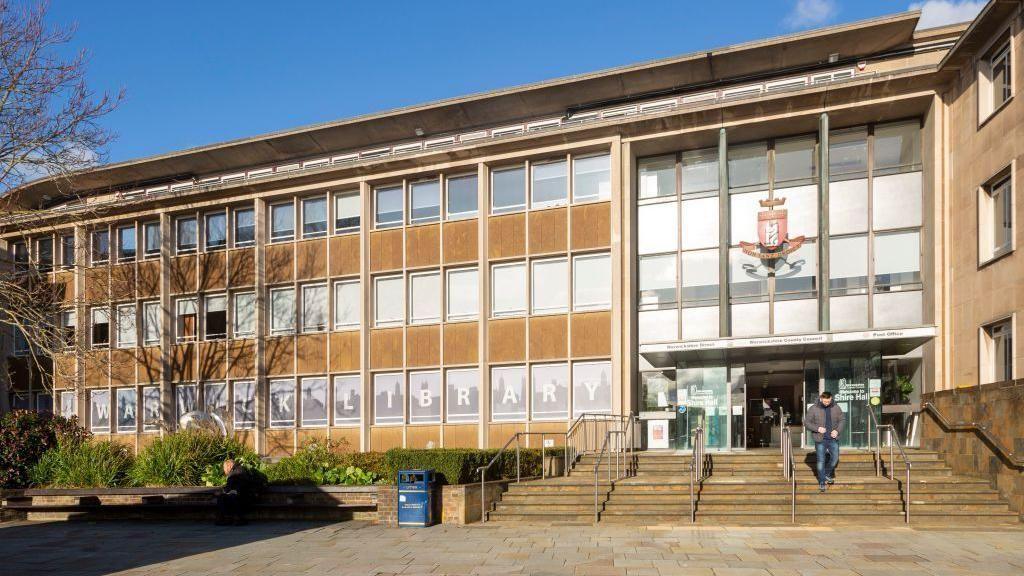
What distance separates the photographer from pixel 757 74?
2333 centimetres

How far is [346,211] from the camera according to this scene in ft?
86.3

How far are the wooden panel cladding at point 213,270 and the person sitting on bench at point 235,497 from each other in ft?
36.5

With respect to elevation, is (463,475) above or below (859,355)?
below

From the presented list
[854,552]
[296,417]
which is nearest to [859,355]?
[854,552]

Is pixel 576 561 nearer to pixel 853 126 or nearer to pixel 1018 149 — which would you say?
pixel 1018 149

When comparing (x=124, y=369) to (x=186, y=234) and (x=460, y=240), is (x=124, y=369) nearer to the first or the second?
(x=186, y=234)

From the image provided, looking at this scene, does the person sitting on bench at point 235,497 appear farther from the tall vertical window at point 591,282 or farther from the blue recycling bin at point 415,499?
the tall vertical window at point 591,282

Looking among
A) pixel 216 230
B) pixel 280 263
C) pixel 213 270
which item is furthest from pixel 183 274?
pixel 280 263

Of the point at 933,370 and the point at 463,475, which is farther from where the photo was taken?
the point at 933,370

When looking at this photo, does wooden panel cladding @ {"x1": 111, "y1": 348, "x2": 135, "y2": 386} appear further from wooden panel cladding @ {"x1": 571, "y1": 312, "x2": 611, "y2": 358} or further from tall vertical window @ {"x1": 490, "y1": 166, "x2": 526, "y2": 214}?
wooden panel cladding @ {"x1": 571, "y1": 312, "x2": 611, "y2": 358}

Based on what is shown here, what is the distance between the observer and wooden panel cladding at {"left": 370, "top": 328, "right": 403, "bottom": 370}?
81.9 ft

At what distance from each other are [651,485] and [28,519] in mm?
13750

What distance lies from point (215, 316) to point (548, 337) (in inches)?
443

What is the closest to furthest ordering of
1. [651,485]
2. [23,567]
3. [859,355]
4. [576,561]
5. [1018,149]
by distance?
[576,561], [23,567], [1018,149], [651,485], [859,355]
